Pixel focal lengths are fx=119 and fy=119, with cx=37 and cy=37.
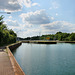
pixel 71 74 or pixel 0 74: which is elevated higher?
pixel 0 74

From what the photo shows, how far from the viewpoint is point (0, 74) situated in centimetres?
868

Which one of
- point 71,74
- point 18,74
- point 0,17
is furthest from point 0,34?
point 18,74

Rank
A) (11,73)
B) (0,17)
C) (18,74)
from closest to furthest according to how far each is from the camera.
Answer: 1. (18,74)
2. (11,73)
3. (0,17)

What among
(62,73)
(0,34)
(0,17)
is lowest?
(62,73)

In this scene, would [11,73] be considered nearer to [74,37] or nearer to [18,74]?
[18,74]

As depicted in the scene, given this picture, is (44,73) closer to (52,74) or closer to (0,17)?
(52,74)

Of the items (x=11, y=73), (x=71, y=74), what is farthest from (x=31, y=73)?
→ (x=11, y=73)

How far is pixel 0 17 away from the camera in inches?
1620

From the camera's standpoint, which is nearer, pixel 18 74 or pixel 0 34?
pixel 18 74

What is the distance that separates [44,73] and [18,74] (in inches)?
266

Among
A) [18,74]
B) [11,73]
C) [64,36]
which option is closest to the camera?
[18,74]


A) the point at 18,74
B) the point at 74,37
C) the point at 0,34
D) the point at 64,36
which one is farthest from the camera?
the point at 64,36

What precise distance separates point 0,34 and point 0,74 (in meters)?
27.0

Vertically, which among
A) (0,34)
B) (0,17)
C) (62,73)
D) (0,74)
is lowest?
(62,73)
